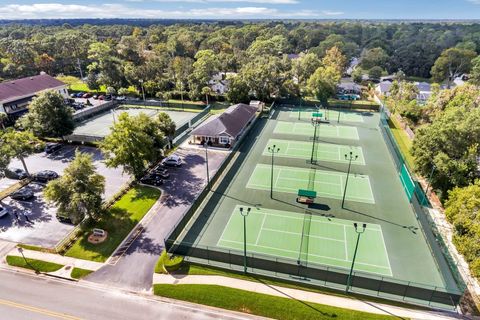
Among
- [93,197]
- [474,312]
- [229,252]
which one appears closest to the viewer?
[474,312]

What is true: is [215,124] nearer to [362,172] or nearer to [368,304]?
[362,172]

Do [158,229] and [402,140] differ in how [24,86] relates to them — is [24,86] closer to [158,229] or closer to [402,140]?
[158,229]

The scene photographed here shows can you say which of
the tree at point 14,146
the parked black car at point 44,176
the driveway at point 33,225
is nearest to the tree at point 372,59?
the parked black car at point 44,176

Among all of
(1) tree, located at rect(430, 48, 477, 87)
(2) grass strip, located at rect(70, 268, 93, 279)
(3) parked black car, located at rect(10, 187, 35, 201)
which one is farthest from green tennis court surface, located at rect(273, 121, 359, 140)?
(1) tree, located at rect(430, 48, 477, 87)

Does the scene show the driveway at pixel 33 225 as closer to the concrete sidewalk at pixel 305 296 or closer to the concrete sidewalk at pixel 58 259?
the concrete sidewalk at pixel 58 259

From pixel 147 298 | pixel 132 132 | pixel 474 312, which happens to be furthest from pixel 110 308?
pixel 474 312

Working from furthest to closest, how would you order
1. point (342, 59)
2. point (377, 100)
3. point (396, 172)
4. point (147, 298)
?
point (342, 59) → point (377, 100) → point (396, 172) → point (147, 298)

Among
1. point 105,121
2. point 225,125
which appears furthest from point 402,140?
point 105,121
